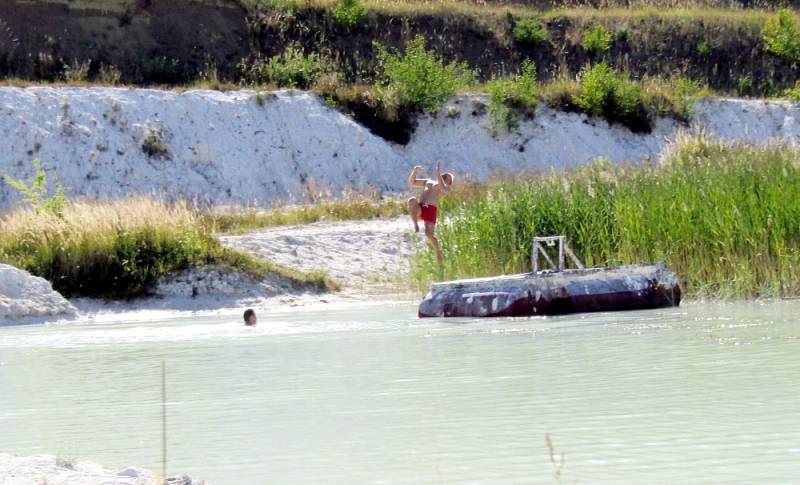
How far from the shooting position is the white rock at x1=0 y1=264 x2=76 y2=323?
20.8 meters

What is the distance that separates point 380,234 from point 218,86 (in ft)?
51.0

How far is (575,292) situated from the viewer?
17797 mm

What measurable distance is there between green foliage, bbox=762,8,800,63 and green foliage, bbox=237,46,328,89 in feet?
55.7

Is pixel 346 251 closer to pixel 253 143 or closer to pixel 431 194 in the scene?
pixel 431 194

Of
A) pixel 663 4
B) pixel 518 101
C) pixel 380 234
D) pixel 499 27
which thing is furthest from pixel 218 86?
pixel 663 4

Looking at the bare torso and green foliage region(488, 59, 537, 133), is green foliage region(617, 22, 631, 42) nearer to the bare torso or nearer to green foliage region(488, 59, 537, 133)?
green foliage region(488, 59, 537, 133)

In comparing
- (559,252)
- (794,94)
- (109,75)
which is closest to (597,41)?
(794,94)

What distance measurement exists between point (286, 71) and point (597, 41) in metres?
12.0

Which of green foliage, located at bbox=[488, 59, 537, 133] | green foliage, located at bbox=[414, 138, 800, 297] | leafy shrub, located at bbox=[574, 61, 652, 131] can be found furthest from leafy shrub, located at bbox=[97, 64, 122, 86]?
green foliage, located at bbox=[414, 138, 800, 297]

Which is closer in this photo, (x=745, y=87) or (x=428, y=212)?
(x=428, y=212)

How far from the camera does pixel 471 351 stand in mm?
13836

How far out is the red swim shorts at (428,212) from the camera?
73.5ft

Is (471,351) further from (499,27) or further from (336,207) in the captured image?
(499,27)

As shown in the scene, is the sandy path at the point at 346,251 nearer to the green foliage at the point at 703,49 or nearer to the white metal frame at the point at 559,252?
the white metal frame at the point at 559,252
